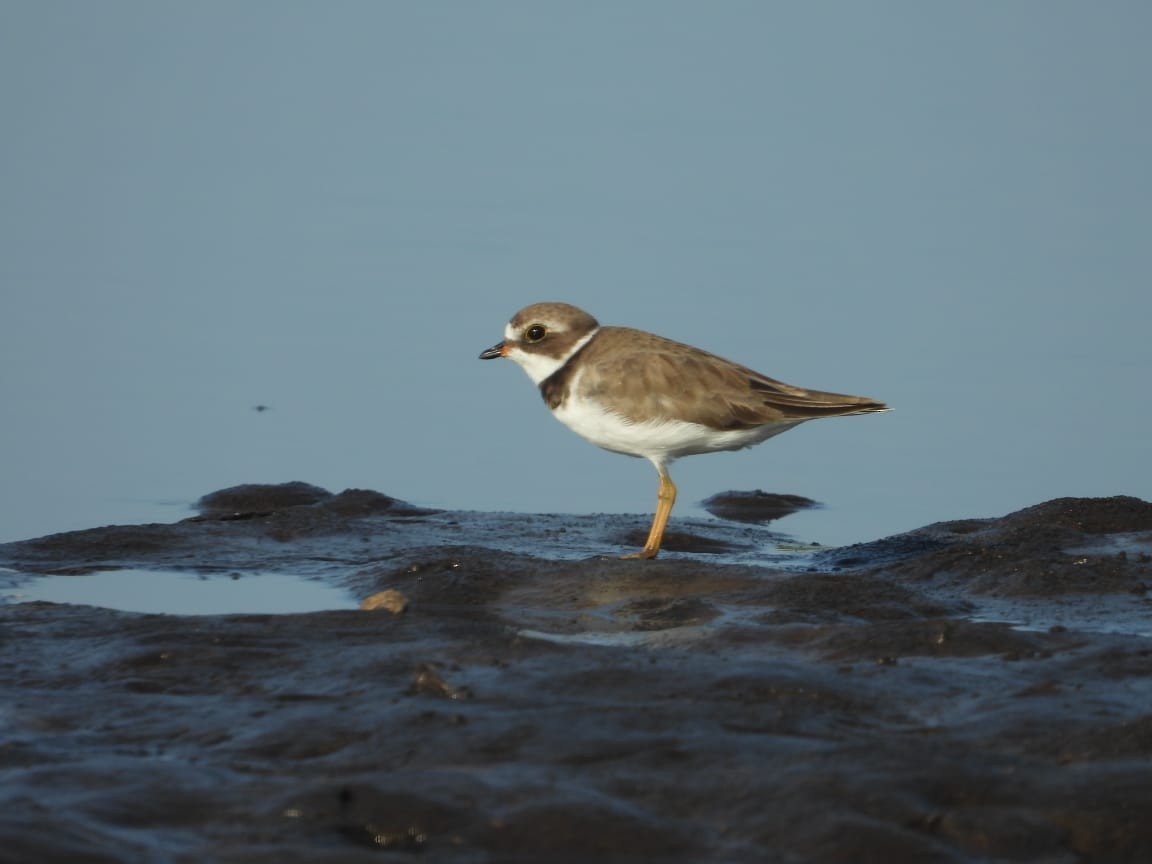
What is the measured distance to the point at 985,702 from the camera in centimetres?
609

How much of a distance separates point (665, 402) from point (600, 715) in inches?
149

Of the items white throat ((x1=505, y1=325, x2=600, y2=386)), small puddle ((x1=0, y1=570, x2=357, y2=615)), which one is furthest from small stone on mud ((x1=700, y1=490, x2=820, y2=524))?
small puddle ((x1=0, y1=570, x2=357, y2=615))

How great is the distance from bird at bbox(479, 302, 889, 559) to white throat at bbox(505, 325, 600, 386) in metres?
0.04

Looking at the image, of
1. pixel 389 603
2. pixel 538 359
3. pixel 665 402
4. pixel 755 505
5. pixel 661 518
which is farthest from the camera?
pixel 755 505

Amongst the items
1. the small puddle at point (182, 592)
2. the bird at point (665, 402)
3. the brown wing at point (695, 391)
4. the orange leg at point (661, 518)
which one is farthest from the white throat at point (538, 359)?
the small puddle at point (182, 592)

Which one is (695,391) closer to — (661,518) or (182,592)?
(661,518)

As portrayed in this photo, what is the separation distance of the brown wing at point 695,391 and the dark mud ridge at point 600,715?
0.96 metres

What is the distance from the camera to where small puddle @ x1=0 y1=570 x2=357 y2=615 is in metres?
8.36

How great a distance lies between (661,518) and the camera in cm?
962

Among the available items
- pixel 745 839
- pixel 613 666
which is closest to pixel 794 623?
pixel 613 666

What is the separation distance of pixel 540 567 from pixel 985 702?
10.3ft

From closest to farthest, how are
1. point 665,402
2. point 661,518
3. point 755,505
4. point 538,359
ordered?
point 665,402, point 661,518, point 538,359, point 755,505

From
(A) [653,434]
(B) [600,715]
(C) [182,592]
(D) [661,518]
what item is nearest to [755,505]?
(D) [661,518]

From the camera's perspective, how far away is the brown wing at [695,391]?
9312mm
